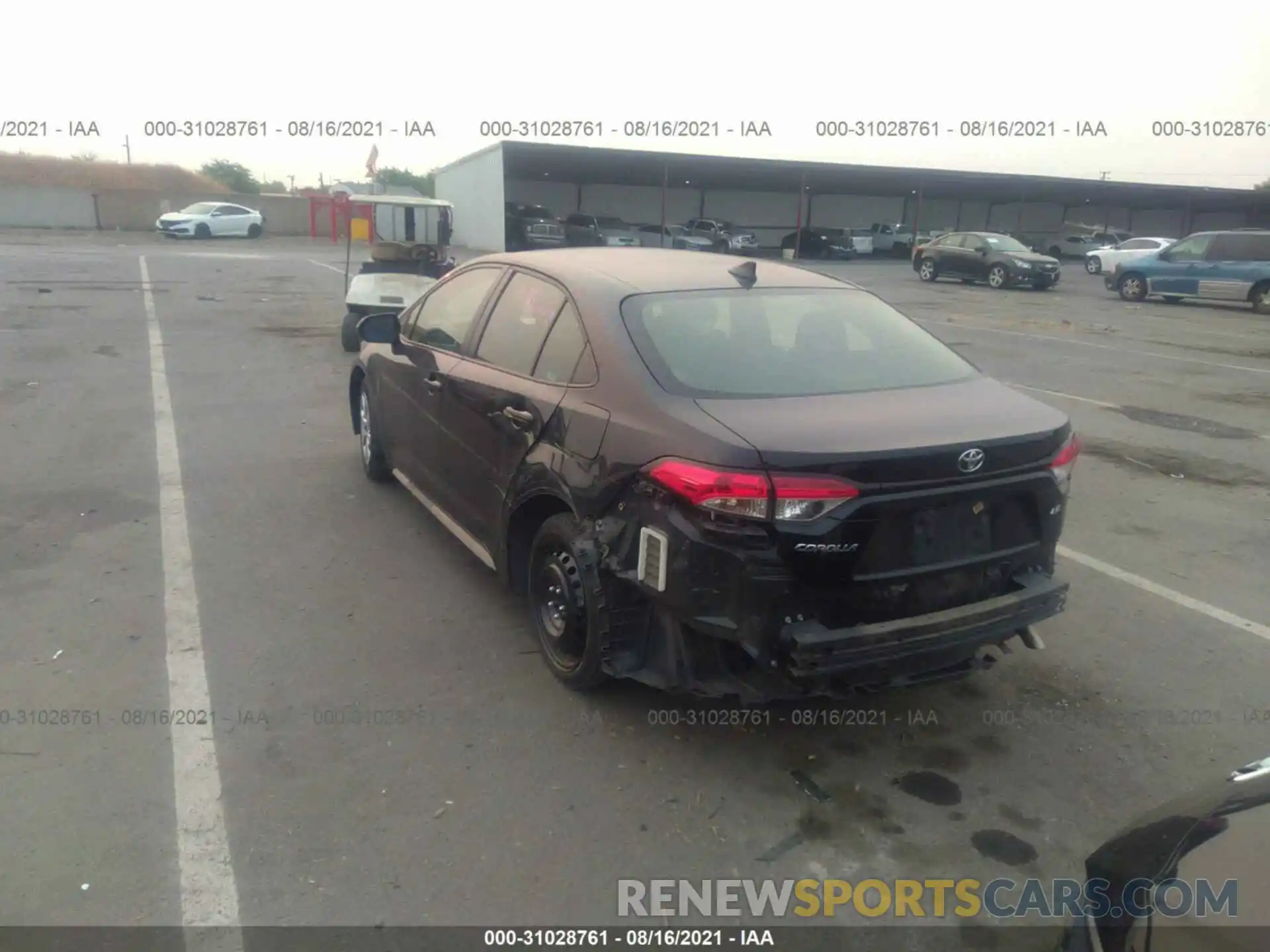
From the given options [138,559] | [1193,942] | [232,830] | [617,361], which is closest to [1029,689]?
[617,361]

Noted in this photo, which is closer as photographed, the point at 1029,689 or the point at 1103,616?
the point at 1029,689

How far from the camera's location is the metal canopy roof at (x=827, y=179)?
115 feet

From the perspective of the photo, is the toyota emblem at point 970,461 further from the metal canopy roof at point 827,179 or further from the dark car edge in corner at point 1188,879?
the metal canopy roof at point 827,179

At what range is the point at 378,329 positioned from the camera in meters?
5.48

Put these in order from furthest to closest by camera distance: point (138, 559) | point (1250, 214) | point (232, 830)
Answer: point (1250, 214)
point (138, 559)
point (232, 830)

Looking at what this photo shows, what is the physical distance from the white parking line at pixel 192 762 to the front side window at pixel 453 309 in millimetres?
1728

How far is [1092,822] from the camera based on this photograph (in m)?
3.19

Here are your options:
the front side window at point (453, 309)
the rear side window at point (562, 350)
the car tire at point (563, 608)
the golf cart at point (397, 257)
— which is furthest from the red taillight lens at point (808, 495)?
the golf cart at point (397, 257)

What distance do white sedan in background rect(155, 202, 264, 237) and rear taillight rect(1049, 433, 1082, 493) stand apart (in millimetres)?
39409

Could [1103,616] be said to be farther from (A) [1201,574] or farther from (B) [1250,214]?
(B) [1250,214]

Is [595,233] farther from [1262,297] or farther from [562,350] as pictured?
[562,350]

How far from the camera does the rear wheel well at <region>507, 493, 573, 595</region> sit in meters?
4.09

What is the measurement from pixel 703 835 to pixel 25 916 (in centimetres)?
193

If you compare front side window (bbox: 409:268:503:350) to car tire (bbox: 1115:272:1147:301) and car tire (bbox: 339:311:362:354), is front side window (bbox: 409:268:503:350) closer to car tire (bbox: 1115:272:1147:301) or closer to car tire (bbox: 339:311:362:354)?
car tire (bbox: 339:311:362:354)
